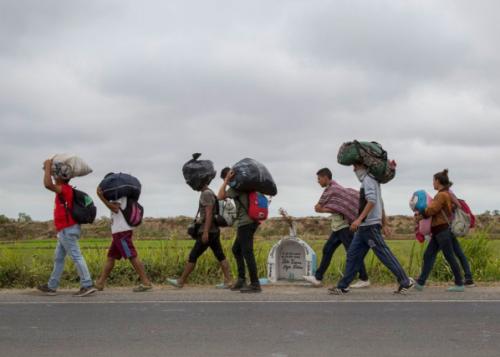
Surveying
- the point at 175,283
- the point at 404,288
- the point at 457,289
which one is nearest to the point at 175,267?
the point at 175,283

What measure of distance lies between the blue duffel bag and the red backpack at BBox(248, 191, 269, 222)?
1.67m

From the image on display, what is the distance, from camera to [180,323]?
7.68 m

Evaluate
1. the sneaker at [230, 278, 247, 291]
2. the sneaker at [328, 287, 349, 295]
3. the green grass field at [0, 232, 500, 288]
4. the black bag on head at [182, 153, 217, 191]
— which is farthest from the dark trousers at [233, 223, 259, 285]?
the green grass field at [0, 232, 500, 288]

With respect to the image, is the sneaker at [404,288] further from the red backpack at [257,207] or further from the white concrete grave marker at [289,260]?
the red backpack at [257,207]

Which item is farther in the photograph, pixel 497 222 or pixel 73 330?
pixel 497 222

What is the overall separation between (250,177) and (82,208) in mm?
2401

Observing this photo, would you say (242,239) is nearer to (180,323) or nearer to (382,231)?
(382,231)

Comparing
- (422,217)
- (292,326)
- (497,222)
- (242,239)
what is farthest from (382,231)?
(497,222)

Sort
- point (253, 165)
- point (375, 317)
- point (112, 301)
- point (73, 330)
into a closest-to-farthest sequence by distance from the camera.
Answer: point (73, 330)
point (375, 317)
point (112, 301)
point (253, 165)

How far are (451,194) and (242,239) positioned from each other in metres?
3.24

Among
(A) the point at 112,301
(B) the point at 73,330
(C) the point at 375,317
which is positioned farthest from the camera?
(A) the point at 112,301

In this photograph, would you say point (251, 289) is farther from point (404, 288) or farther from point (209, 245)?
point (404, 288)

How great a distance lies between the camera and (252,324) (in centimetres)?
757

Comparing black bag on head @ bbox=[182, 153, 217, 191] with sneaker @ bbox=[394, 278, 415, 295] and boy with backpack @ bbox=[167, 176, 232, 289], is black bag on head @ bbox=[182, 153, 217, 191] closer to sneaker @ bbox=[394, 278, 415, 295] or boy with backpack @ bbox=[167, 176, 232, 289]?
boy with backpack @ bbox=[167, 176, 232, 289]
